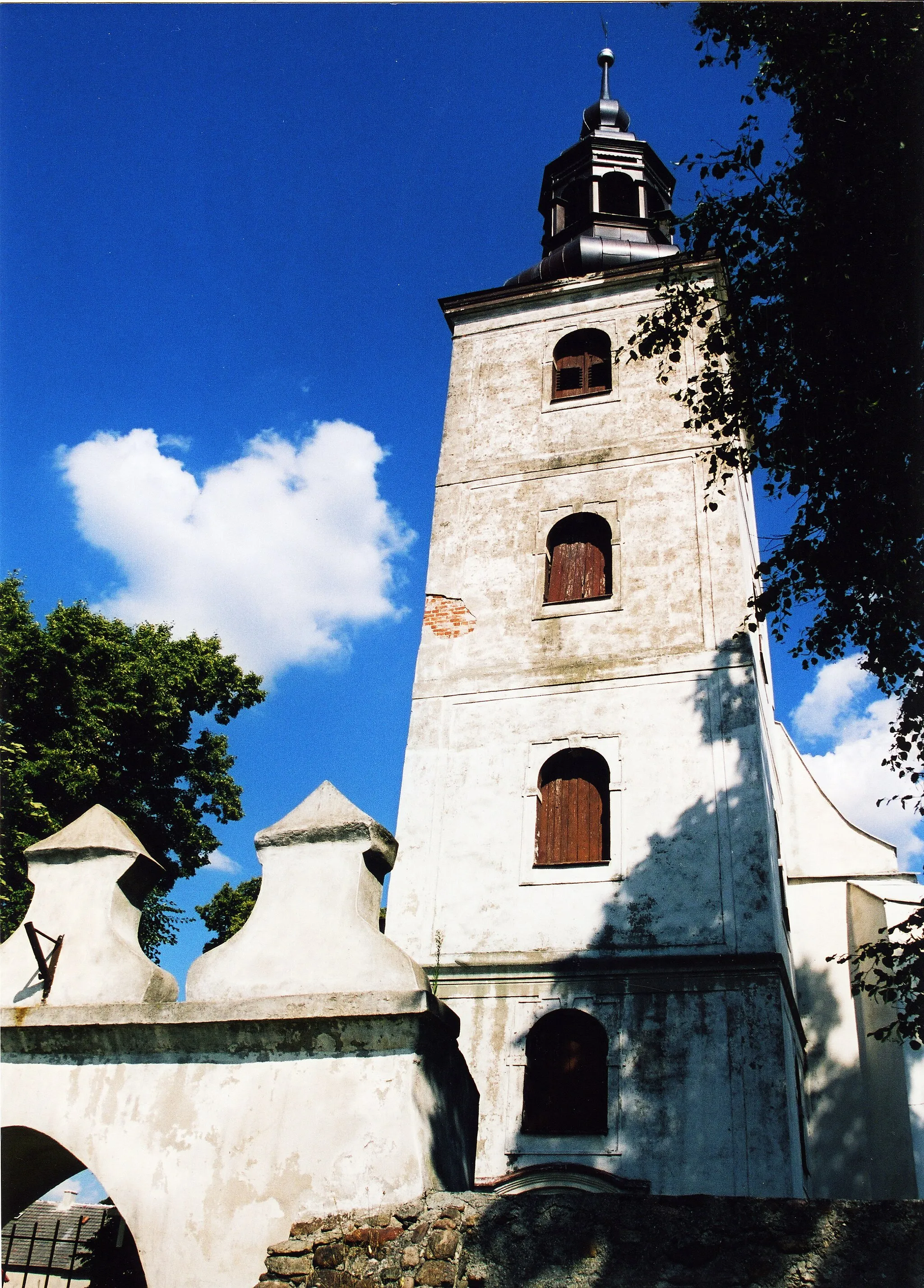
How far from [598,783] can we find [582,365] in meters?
7.69

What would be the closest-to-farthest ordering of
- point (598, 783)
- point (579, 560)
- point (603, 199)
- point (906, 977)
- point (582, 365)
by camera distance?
point (906, 977)
point (598, 783)
point (579, 560)
point (582, 365)
point (603, 199)

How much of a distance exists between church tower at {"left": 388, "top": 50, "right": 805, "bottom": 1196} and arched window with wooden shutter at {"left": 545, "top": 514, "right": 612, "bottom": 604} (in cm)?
3

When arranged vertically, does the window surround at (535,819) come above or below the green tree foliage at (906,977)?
above

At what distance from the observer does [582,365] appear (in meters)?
17.2

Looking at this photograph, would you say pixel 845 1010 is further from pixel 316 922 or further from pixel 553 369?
pixel 553 369

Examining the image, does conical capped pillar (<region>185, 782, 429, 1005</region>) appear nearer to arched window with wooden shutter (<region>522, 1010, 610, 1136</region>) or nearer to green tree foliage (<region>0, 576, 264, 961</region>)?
arched window with wooden shutter (<region>522, 1010, 610, 1136</region>)

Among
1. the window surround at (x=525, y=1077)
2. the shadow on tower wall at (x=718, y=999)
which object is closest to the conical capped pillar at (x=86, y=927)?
the window surround at (x=525, y=1077)

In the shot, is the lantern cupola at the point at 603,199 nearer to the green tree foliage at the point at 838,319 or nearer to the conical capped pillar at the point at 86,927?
the green tree foliage at the point at 838,319

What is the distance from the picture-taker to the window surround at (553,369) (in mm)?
16312

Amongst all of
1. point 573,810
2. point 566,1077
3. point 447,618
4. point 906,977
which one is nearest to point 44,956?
point 566,1077

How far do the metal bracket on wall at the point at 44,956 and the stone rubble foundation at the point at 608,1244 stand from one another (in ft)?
8.12

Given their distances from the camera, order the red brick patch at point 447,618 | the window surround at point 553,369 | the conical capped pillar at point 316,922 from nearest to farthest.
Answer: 1. the conical capped pillar at point 316,922
2. the red brick patch at point 447,618
3. the window surround at point 553,369

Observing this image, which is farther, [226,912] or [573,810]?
[226,912]

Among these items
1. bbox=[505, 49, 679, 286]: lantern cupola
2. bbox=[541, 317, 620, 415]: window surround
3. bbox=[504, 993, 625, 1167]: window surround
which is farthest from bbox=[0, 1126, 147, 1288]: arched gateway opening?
bbox=[505, 49, 679, 286]: lantern cupola
